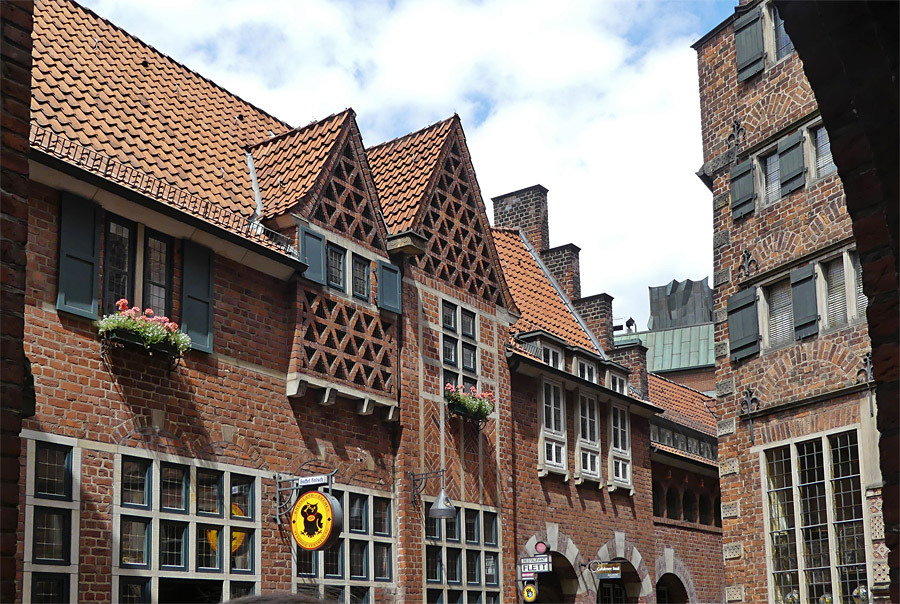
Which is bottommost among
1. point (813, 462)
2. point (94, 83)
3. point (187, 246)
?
point (813, 462)

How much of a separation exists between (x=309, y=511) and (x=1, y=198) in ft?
35.7

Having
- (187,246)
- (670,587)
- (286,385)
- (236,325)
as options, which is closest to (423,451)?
(286,385)

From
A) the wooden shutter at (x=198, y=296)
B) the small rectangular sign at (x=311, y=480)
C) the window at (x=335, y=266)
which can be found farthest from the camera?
the window at (x=335, y=266)

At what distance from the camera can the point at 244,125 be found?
70.3 ft

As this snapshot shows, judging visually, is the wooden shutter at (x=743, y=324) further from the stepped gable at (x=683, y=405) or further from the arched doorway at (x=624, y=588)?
the stepped gable at (x=683, y=405)

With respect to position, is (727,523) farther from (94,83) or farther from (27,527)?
(94,83)

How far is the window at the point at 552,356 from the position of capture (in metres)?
25.9

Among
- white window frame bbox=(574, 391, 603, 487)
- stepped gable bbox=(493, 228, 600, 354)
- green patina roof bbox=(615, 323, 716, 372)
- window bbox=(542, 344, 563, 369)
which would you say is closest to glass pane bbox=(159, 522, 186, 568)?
window bbox=(542, 344, 563, 369)

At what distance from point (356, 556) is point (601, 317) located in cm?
1325

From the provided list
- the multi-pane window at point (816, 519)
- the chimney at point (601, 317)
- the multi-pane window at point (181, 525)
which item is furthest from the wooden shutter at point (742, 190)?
the chimney at point (601, 317)

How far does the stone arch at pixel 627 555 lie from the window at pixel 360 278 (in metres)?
10.3

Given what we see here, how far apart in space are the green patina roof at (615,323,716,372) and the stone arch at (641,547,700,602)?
3472 cm

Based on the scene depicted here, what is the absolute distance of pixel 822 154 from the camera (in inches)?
715

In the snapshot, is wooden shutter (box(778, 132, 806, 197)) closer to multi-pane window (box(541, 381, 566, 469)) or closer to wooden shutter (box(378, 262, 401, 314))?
wooden shutter (box(378, 262, 401, 314))
